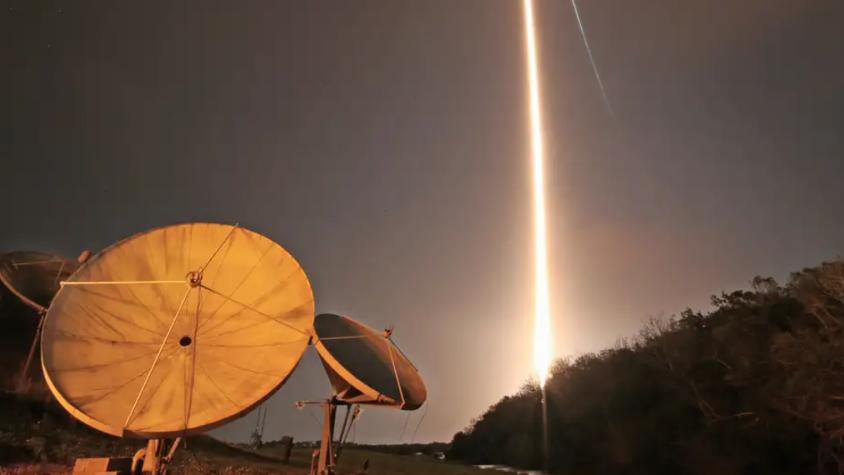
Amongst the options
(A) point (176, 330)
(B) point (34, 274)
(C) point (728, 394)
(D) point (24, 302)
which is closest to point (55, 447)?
(B) point (34, 274)

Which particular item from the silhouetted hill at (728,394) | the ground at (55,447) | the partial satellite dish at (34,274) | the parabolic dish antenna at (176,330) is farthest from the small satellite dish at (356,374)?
the silhouetted hill at (728,394)

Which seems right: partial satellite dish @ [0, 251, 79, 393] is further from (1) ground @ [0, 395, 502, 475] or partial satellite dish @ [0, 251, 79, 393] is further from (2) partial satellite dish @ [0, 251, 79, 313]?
(1) ground @ [0, 395, 502, 475]

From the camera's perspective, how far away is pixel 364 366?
50.3ft

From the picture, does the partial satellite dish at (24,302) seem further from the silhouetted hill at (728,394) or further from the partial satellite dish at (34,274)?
the silhouetted hill at (728,394)

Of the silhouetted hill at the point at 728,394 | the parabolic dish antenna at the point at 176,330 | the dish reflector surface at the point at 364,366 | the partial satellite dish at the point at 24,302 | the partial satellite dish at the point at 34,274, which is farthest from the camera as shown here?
the silhouetted hill at the point at 728,394

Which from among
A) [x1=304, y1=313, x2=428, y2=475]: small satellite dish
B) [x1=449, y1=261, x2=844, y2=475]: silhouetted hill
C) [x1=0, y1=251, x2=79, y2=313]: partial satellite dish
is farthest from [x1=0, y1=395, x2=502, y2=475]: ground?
[x1=449, y1=261, x2=844, y2=475]: silhouetted hill

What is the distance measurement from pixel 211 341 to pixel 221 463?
1606cm

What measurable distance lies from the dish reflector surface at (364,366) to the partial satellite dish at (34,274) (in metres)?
14.5

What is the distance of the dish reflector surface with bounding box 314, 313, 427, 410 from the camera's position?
14219 mm

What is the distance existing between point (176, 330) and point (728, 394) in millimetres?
33764

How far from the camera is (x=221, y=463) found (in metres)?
25.1

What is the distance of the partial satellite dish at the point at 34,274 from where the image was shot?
77.6 feet

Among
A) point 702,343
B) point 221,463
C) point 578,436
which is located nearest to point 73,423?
point 221,463

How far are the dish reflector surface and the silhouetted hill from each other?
67.6 ft
